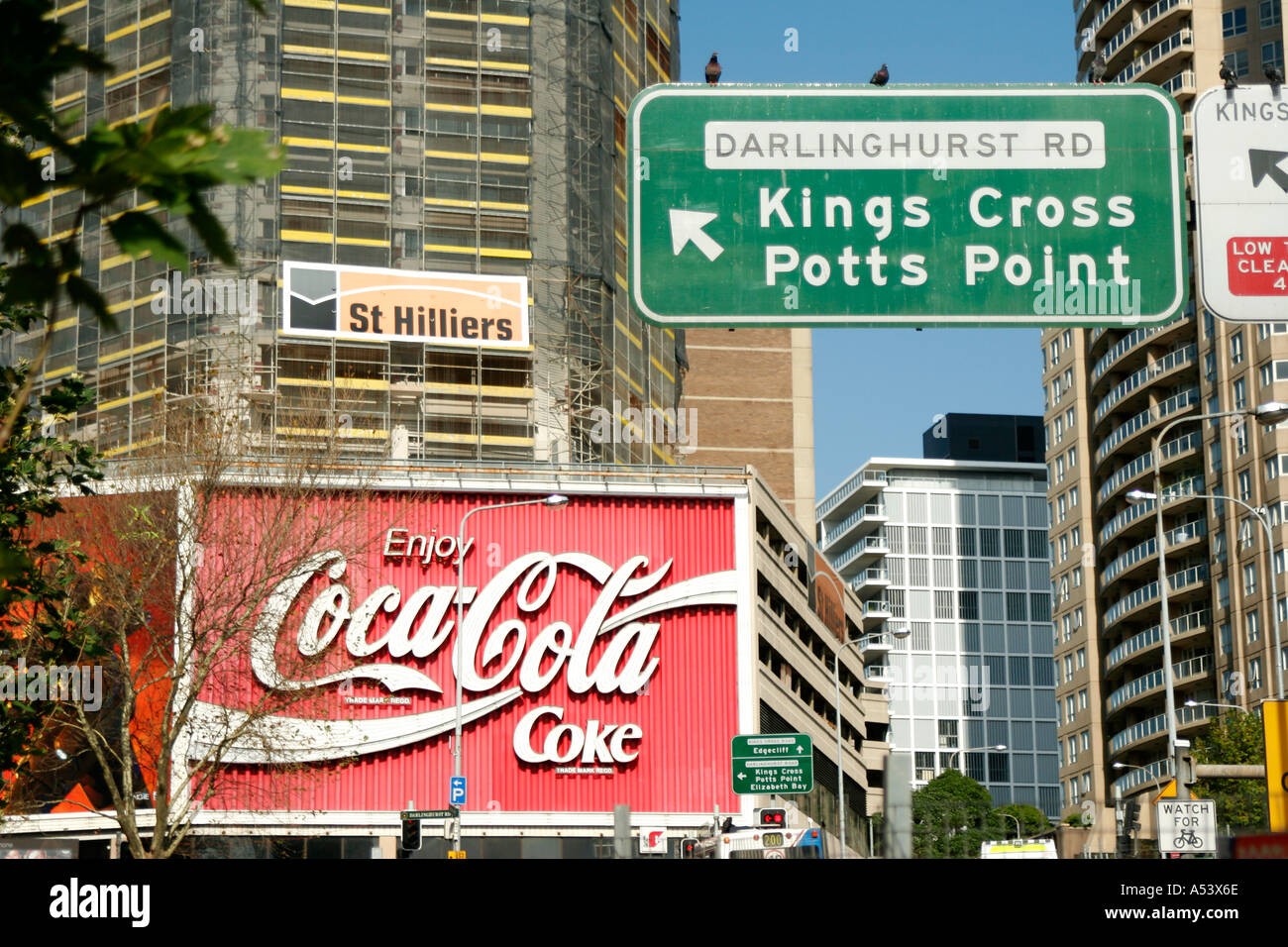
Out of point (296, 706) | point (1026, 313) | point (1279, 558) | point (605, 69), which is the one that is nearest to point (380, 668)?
point (296, 706)

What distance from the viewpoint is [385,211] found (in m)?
59.2

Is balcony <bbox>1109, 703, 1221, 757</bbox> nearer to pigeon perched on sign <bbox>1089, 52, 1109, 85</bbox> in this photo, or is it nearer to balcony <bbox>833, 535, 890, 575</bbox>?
balcony <bbox>833, 535, 890, 575</bbox>

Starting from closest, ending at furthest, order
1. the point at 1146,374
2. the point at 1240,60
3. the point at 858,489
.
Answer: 1. the point at 1240,60
2. the point at 1146,374
3. the point at 858,489

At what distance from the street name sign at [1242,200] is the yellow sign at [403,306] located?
4856 cm

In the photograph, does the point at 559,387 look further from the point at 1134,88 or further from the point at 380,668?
the point at 1134,88

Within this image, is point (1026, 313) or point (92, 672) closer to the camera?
point (1026, 313)

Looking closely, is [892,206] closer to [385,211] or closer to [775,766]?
[775,766]

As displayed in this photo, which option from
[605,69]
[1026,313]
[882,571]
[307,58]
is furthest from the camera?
[882,571]

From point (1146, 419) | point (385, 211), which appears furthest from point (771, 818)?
point (1146, 419)

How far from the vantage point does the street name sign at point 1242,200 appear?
9.27 metres

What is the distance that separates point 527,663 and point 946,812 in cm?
5910

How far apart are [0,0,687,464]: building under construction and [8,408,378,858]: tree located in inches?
318
